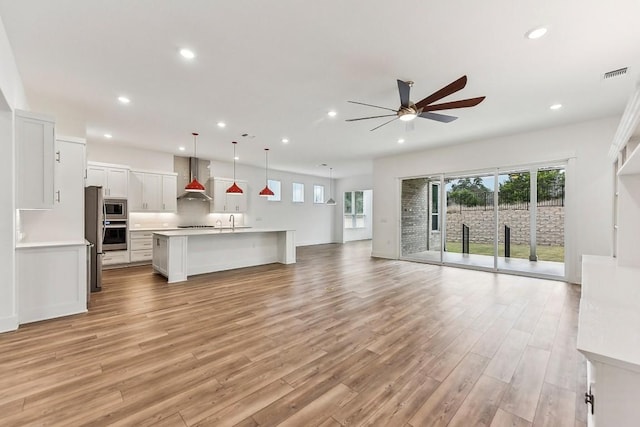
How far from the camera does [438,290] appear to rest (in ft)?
15.2

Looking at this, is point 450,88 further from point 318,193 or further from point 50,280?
point 318,193

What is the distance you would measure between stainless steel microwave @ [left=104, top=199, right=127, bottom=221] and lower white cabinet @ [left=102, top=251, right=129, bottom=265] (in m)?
0.80

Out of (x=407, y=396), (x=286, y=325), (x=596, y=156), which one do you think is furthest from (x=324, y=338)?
(x=596, y=156)

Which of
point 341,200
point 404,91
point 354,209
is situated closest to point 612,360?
point 404,91

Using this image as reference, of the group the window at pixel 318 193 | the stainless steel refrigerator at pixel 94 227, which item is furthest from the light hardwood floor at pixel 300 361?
the window at pixel 318 193

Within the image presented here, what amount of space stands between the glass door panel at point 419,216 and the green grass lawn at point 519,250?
50cm

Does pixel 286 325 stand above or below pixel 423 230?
below

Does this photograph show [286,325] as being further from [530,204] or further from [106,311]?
[530,204]

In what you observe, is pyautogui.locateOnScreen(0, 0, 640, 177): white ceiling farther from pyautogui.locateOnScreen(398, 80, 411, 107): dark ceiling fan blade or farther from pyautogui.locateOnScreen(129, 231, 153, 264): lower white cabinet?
pyautogui.locateOnScreen(129, 231, 153, 264): lower white cabinet

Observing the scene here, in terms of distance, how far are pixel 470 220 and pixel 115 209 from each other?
8791mm

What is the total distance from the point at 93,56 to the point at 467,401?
477cm

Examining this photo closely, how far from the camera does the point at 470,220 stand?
712 centimetres

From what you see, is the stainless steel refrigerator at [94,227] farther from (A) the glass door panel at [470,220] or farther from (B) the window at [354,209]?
(B) the window at [354,209]

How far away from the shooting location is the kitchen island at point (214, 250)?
17.2 feet
